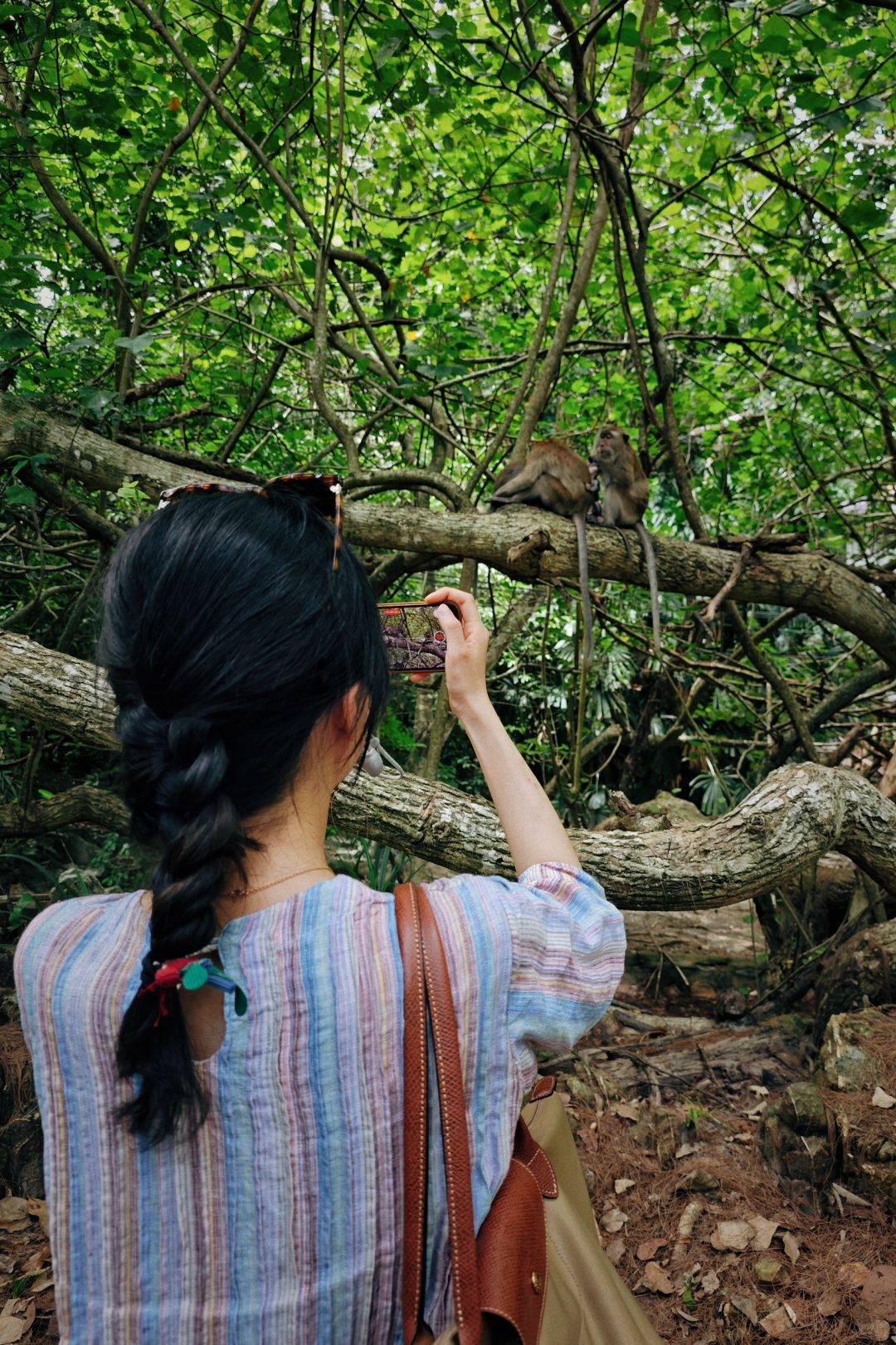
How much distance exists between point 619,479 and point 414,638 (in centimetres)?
442

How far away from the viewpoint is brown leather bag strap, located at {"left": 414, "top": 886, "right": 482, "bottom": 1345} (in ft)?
2.90

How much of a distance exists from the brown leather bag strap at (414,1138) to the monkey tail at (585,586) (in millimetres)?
2525

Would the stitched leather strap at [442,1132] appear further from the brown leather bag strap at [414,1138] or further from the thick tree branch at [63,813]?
the thick tree branch at [63,813]

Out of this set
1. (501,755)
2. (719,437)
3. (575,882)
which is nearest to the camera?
(575,882)

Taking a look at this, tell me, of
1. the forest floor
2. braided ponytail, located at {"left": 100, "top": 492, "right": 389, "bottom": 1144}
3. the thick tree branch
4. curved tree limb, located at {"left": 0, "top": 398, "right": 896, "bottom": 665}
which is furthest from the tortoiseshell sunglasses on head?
the thick tree branch

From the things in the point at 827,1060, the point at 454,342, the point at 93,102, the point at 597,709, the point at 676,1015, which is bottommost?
the point at 676,1015

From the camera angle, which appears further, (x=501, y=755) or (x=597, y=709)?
(x=597, y=709)

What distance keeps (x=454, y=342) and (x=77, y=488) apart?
2220mm

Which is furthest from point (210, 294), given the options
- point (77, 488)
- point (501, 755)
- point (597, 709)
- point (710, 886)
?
point (597, 709)

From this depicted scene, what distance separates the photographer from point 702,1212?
309cm

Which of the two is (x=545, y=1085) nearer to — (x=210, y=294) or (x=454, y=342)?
(x=454, y=342)

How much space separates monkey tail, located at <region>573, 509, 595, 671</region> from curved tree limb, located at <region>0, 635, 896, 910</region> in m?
0.90

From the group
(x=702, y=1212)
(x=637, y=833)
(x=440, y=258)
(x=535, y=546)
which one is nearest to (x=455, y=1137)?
(x=637, y=833)

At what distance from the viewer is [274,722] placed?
1003 mm
